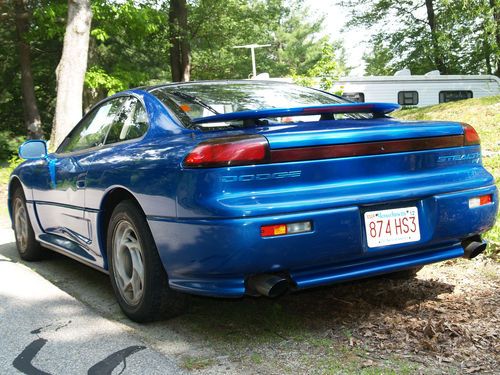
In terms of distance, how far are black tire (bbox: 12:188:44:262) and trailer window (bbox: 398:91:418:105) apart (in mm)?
14944

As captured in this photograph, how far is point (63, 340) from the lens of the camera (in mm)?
3160

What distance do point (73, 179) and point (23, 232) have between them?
5.58 ft

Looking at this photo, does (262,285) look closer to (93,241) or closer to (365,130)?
→ (365,130)

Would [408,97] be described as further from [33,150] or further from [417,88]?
[33,150]

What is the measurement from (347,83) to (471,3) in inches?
175

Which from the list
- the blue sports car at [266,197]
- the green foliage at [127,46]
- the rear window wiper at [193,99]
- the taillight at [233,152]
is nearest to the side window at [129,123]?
the blue sports car at [266,197]

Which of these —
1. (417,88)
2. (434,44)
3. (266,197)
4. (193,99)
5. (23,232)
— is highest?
(434,44)

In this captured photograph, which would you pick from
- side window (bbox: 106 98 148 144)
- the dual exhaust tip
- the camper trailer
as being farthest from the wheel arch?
the camper trailer

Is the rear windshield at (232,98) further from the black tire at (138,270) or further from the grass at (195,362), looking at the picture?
the grass at (195,362)

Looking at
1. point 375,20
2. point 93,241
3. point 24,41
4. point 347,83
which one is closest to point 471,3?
point 347,83

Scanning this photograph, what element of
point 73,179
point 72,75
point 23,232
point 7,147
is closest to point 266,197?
point 73,179

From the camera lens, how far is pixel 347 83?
1703 cm

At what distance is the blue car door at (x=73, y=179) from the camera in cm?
393

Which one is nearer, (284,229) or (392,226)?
(284,229)
